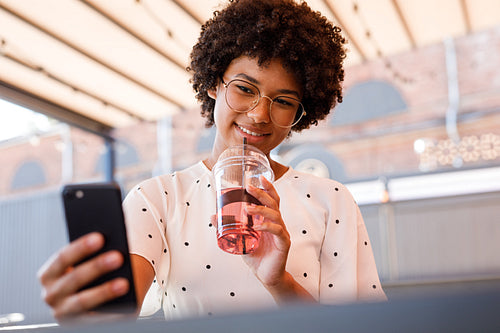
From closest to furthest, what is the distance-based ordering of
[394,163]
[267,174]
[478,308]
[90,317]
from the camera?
[478,308], [90,317], [267,174], [394,163]

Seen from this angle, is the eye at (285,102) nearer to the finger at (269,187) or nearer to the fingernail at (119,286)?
the finger at (269,187)

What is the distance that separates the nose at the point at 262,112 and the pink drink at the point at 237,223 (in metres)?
0.28

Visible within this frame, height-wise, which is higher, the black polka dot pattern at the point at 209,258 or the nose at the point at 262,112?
the nose at the point at 262,112

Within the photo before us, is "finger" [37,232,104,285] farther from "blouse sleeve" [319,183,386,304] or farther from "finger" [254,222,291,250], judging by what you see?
"blouse sleeve" [319,183,386,304]

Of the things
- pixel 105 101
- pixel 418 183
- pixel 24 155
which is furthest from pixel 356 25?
pixel 24 155

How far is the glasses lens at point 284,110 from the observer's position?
130 centimetres

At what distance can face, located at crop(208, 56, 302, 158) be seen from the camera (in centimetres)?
128

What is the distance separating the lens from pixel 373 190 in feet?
22.0

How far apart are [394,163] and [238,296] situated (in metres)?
6.85

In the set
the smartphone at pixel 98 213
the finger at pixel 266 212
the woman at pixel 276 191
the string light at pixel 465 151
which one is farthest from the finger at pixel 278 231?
the string light at pixel 465 151

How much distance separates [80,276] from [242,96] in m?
0.76

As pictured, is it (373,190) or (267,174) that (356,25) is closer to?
(373,190)

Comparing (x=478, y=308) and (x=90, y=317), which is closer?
(x=478, y=308)

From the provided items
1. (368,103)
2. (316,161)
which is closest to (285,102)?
(316,161)
